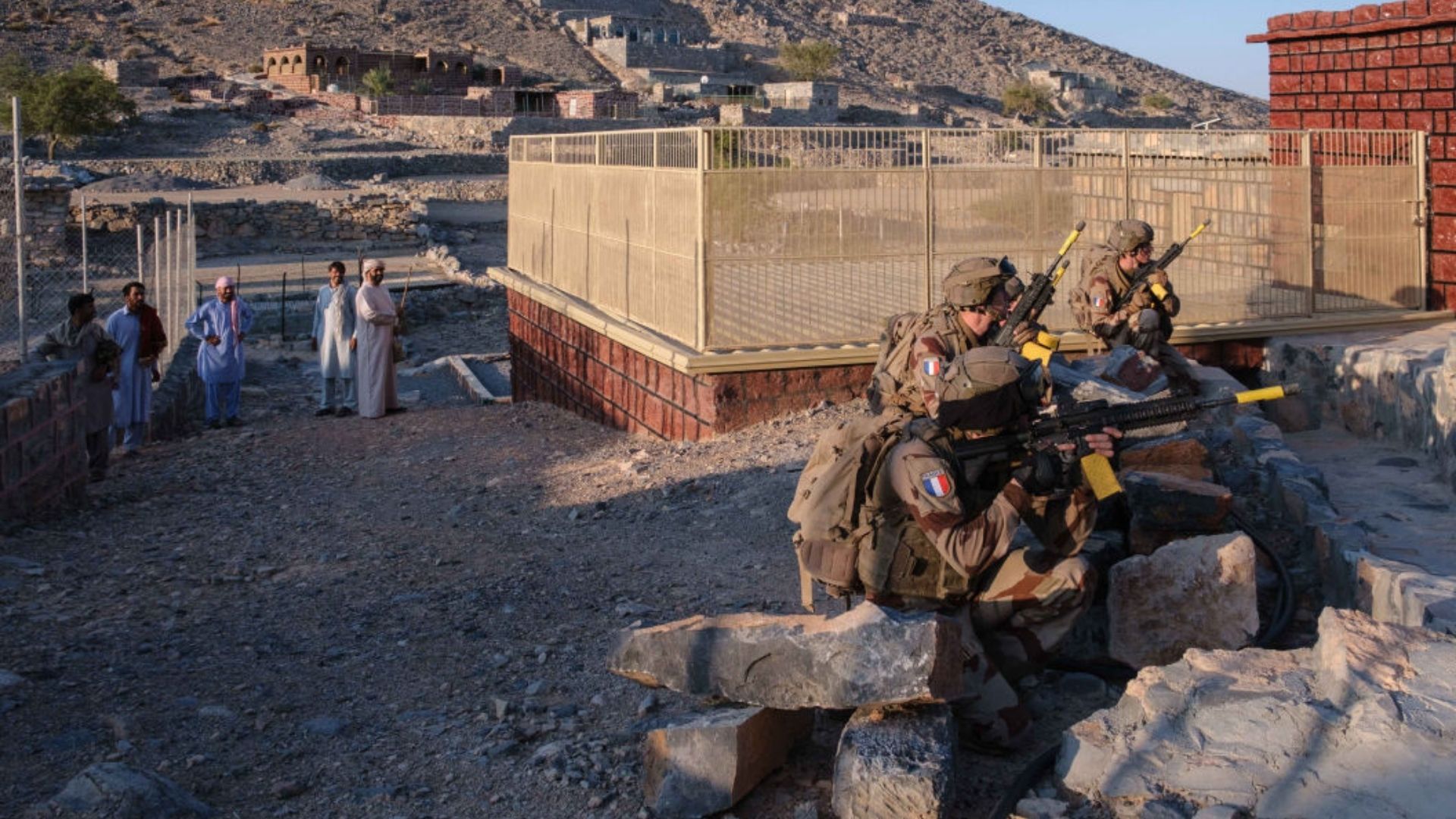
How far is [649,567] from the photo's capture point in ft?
21.7

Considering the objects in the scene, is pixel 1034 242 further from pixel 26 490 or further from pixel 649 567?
pixel 26 490

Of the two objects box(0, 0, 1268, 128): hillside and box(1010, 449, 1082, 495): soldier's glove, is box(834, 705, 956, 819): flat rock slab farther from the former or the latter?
box(0, 0, 1268, 128): hillside

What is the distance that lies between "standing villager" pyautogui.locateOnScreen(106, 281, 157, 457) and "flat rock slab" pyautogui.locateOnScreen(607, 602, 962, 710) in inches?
322

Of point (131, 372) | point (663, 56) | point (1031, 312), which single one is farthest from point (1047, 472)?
point (663, 56)

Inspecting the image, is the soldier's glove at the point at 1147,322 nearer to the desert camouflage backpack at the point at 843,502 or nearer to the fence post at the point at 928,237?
the fence post at the point at 928,237

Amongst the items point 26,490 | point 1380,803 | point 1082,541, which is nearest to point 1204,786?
point 1380,803

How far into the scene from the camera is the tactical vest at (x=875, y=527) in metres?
4.66

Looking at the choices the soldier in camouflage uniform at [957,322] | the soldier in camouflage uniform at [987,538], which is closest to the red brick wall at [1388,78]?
the soldier in camouflage uniform at [957,322]

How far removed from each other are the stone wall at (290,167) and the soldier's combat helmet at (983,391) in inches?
1396

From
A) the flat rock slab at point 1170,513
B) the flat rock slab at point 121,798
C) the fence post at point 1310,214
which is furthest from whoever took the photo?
the fence post at point 1310,214

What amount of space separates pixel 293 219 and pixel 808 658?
28296 mm

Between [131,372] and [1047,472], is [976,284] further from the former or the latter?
[131,372]

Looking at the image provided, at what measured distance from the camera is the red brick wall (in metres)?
10.5

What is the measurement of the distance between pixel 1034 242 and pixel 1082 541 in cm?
481
